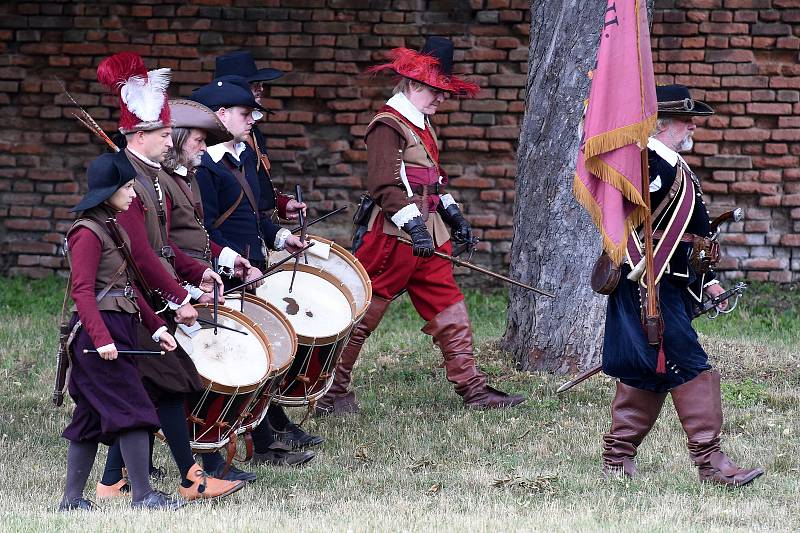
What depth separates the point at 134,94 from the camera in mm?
5359

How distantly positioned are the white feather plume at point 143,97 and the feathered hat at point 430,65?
187 centimetres

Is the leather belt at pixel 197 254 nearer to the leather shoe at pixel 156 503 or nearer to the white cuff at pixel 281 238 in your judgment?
the white cuff at pixel 281 238

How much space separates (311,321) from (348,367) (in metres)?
1.24

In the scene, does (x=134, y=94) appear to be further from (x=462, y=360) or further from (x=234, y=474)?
(x=462, y=360)

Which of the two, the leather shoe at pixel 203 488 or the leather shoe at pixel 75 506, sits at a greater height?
Result: the leather shoe at pixel 203 488

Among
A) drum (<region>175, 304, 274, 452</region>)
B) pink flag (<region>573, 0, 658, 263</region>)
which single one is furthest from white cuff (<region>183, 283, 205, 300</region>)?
pink flag (<region>573, 0, 658, 263</region>)

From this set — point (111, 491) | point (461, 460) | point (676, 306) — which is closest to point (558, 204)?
point (461, 460)

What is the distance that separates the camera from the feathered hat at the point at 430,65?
7023mm

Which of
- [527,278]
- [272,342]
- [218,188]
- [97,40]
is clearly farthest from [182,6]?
[272,342]

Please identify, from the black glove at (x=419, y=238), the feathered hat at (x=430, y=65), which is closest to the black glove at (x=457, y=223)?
the black glove at (x=419, y=238)

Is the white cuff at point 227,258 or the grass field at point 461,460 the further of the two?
the white cuff at point 227,258

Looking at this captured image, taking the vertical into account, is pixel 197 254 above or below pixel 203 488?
above

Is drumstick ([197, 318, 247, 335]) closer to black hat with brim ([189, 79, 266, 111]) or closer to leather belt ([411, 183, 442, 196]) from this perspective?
black hat with brim ([189, 79, 266, 111])

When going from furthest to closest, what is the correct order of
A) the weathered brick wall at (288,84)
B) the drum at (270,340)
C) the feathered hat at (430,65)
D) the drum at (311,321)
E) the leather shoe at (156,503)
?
the weathered brick wall at (288,84), the feathered hat at (430,65), the drum at (311,321), the drum at (270,340), the leather shoe at (156,503)
